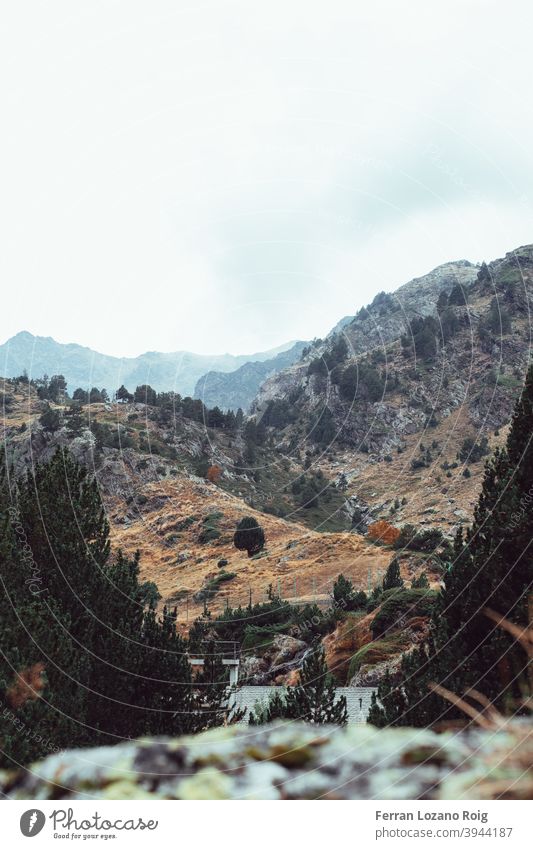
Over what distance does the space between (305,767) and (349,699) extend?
19.3 m

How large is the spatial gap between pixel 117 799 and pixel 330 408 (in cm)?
12706

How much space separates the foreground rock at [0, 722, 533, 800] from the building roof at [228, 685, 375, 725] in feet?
50.1

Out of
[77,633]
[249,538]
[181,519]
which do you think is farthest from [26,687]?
[181,519]

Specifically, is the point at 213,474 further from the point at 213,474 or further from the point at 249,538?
the point at 249,538

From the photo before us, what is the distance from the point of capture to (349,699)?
24594 mm

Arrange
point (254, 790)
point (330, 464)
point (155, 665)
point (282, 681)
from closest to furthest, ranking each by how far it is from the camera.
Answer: point (254, 790) < point (155, 665) < point (282, 681) < point (330, 464)

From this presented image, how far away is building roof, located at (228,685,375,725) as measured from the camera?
76.0ft

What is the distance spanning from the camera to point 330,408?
134 metres

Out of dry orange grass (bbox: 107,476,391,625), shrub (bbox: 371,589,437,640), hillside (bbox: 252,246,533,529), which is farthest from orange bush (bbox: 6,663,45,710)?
hillside (bbox: 252,246,533,529)

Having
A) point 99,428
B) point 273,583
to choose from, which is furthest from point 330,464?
point 273,583

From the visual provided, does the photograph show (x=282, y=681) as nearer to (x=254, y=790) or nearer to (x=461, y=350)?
(x=254, y=790)

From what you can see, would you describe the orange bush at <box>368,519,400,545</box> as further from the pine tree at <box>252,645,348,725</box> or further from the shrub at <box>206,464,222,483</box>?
the pine tree at <box>252,645,348,725</box>
